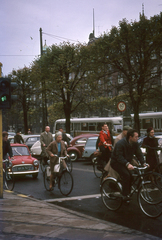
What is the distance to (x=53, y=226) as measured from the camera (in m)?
5.39

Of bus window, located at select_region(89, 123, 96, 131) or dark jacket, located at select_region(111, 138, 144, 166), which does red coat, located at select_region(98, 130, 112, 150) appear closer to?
dark jacket, located at select_region(111, 138, 144, 166)

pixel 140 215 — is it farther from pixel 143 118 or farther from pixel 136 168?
pixel 143 118

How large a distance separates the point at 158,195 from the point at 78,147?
47.5 ft

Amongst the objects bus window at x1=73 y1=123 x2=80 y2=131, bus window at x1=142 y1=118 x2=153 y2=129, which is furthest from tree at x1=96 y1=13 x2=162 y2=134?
bus window at x1=73 y1=123 x2=80 y2=131

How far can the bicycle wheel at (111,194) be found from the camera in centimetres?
675

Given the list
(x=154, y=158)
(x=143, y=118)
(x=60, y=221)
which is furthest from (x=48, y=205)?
(x=143, y=118)

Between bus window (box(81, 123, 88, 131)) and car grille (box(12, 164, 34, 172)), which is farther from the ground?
bus window (box(81, 123, 88, 131))

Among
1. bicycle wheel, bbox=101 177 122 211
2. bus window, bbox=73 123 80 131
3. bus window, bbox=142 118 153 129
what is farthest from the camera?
bus window, bbox=73 123 80 131

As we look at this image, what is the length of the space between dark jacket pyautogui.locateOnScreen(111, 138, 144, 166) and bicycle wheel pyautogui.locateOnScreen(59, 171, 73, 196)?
2385 millimetres

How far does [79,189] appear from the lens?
32.9ft

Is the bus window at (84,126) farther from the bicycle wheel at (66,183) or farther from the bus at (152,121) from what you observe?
the bicycle wheel at (66,183)

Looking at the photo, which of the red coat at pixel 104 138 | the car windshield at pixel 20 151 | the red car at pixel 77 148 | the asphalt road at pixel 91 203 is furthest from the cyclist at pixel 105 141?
the red car at pixel 77 148

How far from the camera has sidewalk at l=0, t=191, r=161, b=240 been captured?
479 cm

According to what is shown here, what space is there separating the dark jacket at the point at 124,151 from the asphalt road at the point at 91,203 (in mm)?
1015
